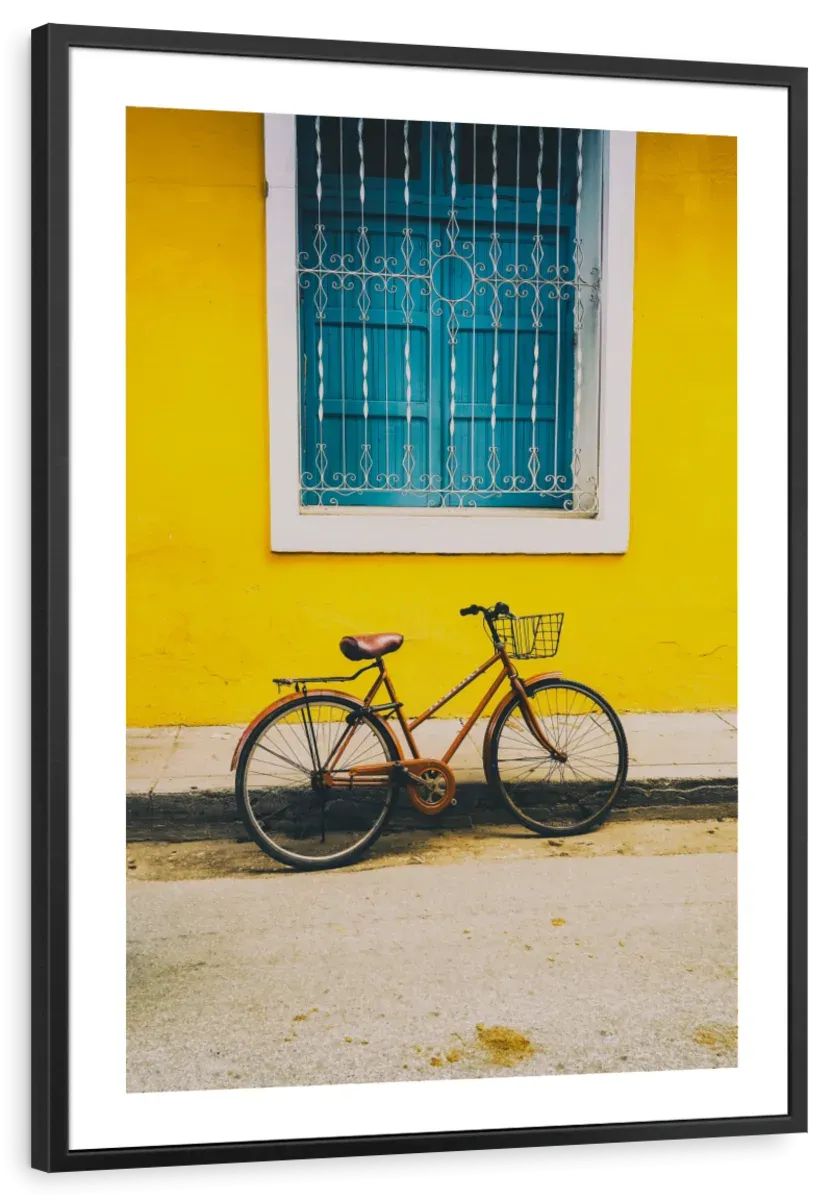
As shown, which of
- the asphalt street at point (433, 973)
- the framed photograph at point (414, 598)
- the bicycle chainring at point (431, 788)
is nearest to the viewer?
the framed photograph at point (414, 598)

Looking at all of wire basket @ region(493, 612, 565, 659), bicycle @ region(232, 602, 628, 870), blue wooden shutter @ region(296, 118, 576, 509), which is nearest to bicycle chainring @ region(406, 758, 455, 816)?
bicycle @ region(232, 602, 628, 870)

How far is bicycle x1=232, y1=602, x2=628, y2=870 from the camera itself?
389 cm

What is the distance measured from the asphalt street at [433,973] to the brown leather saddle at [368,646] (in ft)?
2.89

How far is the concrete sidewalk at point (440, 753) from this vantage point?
3922 mm

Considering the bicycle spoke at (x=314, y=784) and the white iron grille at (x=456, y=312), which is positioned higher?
the white iron grille at (x=456, y=312)

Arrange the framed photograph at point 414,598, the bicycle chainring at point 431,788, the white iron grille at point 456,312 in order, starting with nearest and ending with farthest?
the framed photograph at point 414,598
the bicycle chainring at point 431,788
the white iron grille at point 456,312

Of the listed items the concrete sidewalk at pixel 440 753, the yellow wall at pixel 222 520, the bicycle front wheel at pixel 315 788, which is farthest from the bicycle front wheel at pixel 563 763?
the bicycle front wheel at pixel 315 788

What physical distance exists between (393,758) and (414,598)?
0.81 m

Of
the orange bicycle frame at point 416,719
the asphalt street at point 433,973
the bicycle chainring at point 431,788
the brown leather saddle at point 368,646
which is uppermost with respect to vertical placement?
the brown leather saddle at point 368,646

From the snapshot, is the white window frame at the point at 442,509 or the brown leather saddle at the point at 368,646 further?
the white window frame at the point at 442,509

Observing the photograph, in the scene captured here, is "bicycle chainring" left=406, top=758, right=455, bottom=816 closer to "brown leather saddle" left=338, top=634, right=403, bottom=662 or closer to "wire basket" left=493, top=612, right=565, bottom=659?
"brown leather saddle" left=338, top=634, right=403, bottom=662

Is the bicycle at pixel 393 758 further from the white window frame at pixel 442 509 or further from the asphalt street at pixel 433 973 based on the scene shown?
the white window frame at pixel 442 509

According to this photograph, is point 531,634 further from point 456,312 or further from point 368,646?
point 456,312

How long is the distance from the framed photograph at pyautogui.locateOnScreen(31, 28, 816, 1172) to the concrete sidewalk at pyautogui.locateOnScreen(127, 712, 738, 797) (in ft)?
0.07
